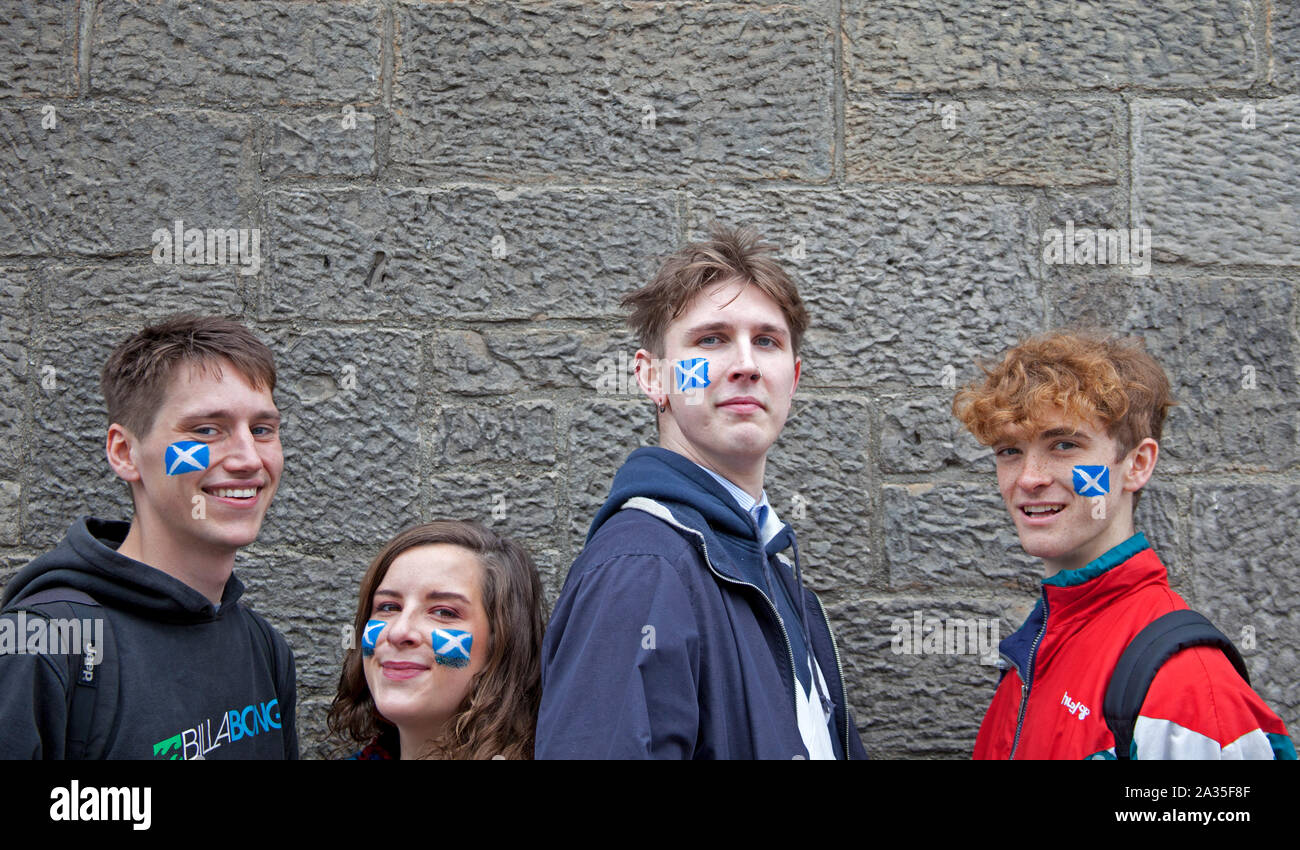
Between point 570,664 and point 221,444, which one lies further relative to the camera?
point 221,444

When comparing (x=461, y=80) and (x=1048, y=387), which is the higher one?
(x=461, y=80)

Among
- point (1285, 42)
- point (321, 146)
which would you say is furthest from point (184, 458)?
point (1285, 42)

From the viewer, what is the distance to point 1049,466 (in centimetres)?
227

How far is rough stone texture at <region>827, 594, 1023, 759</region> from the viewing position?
3.21 meters

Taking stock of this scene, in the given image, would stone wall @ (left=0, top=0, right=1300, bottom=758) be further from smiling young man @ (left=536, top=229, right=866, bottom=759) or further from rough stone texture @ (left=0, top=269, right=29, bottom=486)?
smiling young man @ (left=536, top=229, right=866, bottom=759)

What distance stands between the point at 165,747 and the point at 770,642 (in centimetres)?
123

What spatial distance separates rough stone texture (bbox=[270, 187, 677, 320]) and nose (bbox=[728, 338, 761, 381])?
1165mm

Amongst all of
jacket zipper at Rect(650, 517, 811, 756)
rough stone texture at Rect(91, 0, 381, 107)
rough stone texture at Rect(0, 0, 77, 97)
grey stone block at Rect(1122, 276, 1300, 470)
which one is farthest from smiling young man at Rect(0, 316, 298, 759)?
grey stone block at Rect(1122, 276, 1300, 470)

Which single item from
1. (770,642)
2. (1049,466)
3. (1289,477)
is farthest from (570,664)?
(1289,477)

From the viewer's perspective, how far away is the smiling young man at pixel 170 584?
2.05 m

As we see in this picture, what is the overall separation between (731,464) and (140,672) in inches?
50.4

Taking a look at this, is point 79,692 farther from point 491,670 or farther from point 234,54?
point 234,54

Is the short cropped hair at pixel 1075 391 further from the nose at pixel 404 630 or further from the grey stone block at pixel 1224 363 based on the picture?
the nose at pixel 404 630

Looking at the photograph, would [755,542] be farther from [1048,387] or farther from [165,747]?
[165,747]
